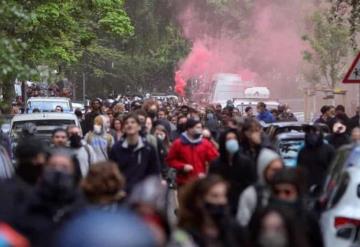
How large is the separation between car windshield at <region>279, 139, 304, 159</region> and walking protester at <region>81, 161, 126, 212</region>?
9167mm

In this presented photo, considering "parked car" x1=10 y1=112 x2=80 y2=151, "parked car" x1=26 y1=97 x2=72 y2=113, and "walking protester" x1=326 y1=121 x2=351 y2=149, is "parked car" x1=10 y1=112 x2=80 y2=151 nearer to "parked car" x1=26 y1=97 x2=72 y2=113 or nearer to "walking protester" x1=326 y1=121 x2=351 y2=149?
"walking protester" x1=326 y1=121 x2=351 y2=149

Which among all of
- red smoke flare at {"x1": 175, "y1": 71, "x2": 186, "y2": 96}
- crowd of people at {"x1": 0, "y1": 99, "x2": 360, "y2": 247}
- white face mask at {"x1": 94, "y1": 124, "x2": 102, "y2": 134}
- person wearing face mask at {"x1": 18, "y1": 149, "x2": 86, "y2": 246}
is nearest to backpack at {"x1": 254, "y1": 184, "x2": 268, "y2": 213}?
crowd of people at {"x1": 0, "y1": 99, "x2": 360, "y2": 247}

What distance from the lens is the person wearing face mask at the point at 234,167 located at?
991cm

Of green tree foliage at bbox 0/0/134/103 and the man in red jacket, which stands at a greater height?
green tree foliage at bbox 0/0/134/103

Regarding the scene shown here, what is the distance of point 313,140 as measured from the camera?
12.6 meters

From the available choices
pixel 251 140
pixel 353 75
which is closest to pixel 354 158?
pixel 251 140

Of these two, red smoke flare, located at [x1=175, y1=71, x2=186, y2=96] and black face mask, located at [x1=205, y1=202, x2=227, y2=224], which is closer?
black face mask, located at [x1=205, y1=202, x2=227, y2=224]

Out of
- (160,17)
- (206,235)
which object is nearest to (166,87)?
(160,17)

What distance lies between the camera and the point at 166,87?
255 feet

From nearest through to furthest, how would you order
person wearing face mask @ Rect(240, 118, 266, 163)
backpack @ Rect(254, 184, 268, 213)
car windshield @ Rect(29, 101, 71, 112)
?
1. backpack @ Rect(254, 184, 268, 213)
2. person wearing face mask @ Rect(240, 118, 266, 163)
3. car windshield @ Rect(29, 101, 71, 112)

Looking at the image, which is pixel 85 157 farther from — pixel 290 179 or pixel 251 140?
pixel 290 179

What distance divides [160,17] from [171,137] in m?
43.7

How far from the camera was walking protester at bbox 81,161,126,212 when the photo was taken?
6.10 m

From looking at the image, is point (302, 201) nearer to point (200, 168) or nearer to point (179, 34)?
point (200, 168)
